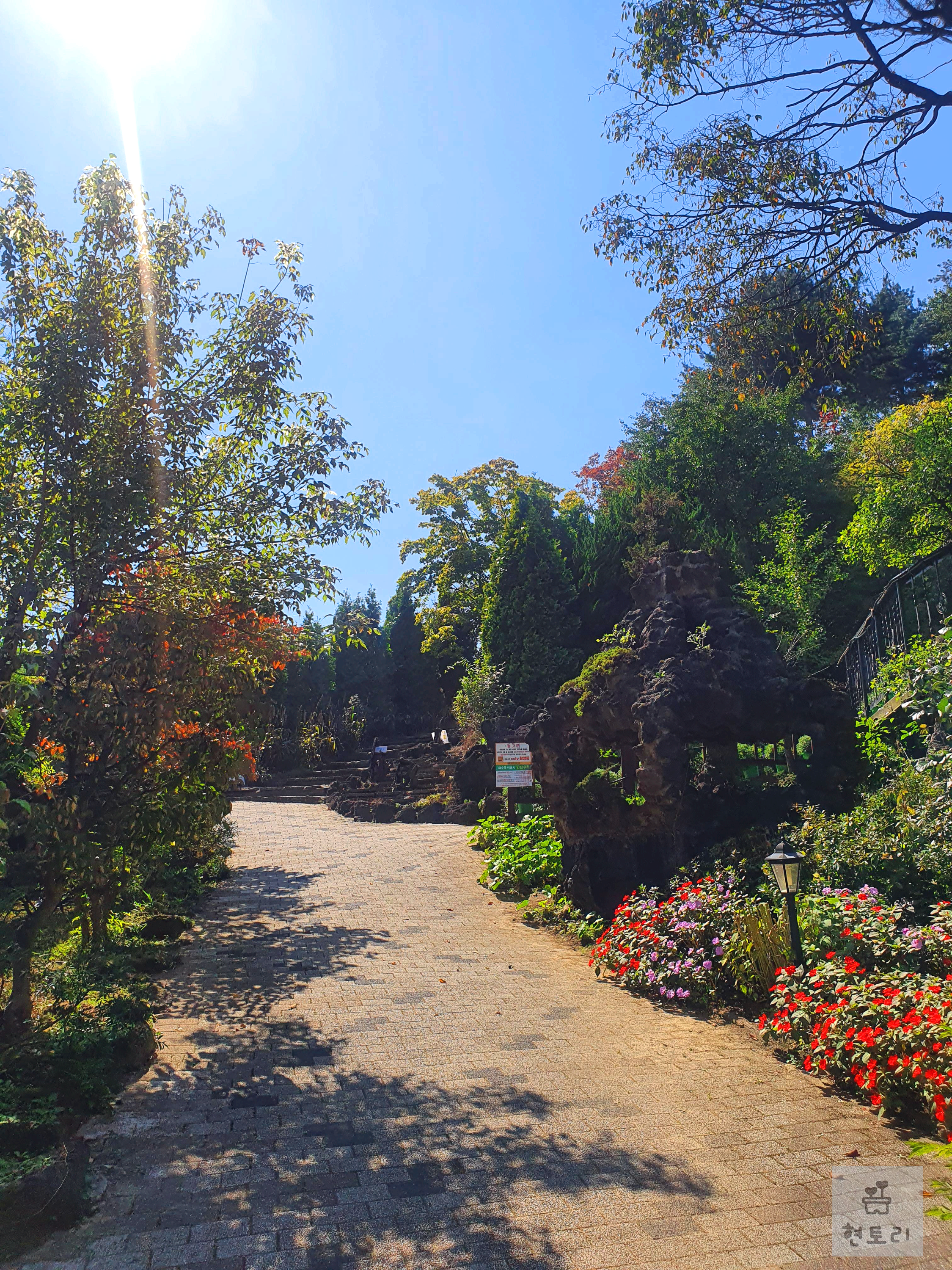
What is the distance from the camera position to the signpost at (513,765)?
45.6 feet

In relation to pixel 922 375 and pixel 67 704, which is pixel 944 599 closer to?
pixel 67 704

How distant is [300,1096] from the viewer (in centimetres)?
499

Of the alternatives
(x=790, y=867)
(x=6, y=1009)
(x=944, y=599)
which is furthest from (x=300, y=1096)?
(x=944, y=599)

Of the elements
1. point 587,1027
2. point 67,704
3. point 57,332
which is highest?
point 57,332

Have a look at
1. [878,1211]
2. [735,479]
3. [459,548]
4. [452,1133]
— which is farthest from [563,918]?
[459,548]

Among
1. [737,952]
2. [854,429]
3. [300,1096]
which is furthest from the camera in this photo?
[854,429]

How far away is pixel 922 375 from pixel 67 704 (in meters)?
29.5

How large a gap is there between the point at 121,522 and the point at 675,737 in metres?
5.37

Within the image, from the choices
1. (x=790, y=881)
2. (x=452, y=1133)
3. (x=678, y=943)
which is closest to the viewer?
(x=452, y=1133)

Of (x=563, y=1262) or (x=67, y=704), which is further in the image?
(x=67, y=704)

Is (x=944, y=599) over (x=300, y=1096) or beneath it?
over

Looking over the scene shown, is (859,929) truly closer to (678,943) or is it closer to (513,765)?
Answer: (678,943)

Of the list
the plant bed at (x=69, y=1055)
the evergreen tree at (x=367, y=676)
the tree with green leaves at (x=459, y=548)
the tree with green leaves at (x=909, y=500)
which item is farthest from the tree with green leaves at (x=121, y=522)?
the evergreen tree at (x=367, y=676)

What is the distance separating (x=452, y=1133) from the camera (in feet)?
14.8
